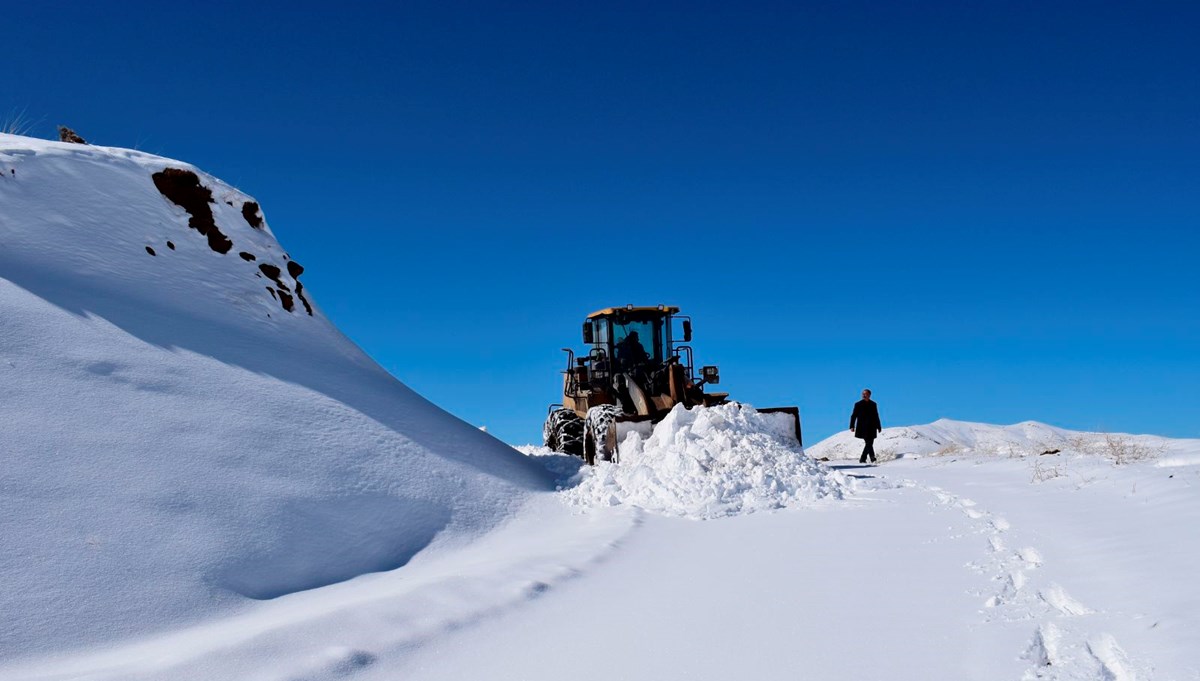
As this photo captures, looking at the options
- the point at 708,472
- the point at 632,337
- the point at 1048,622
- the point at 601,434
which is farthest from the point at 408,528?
the point at 632,337

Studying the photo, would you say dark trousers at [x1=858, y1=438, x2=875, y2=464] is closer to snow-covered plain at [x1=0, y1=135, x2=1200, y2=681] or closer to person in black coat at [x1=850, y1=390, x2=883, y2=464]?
person in black coat at [x1=850, y1=390, x2=883, y2=464]

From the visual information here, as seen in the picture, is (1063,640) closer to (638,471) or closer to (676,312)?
(638,471)

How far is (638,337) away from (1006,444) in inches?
335

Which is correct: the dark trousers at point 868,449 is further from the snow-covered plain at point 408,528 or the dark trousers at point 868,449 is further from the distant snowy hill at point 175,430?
the distant snowy hill at point 175,430

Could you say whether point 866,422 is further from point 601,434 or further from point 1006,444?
point 601,434

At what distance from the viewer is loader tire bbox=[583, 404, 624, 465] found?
33.8 ft

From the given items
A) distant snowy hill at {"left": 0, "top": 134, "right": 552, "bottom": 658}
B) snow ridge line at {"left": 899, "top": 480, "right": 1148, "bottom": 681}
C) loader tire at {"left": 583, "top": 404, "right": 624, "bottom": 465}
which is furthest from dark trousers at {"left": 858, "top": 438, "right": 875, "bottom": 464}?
snow ridge line at {"left": 899, "top": 480, "right": 1148, "bottom": 681}

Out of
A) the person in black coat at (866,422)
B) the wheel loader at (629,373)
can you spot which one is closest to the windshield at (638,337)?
the wheel loader at (629,373)

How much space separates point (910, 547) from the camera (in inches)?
216

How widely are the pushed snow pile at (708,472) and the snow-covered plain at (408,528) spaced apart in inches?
1.6

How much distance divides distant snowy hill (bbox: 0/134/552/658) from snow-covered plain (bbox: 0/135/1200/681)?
24mm

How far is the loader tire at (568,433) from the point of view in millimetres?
12844

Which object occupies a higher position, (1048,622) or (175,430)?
(175,430)

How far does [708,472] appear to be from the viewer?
336 inches
